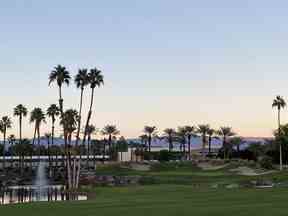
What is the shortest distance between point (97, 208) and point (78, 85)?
221 feet

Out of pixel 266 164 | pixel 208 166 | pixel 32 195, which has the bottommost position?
pixel 32 195

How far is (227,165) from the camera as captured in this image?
171 meters

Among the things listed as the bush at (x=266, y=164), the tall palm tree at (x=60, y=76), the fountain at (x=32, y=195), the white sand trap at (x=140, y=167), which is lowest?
the fountain at (x=32, y=195)

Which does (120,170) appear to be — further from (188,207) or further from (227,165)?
(188,207)

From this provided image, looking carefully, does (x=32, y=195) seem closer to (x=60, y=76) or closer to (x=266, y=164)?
(x=60, y=76)

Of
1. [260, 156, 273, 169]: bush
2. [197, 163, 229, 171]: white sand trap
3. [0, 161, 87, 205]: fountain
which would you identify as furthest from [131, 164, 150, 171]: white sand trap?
[0, 161, 87, 205]: fountain

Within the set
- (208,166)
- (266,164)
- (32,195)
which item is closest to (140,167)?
(208,166)

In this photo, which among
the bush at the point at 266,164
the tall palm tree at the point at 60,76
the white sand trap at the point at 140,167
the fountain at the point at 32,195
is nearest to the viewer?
the fountain at the point at 32,195

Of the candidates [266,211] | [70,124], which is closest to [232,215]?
[266,211]

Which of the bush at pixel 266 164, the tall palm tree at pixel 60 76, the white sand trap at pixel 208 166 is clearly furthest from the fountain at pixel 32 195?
the white sand trap at pixel 208 166

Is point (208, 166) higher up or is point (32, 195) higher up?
point (208, 166)

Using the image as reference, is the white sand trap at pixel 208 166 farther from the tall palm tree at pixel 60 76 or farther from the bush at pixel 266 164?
the tall palm tree at pixel 60 76

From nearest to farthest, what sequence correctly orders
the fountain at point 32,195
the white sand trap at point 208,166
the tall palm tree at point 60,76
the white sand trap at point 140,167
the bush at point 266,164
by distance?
the fountain at point 32,195 → the tall palm tree at point 60,76 → the bush at point 266,164 → the white sand trap at point 208,166 → the white sand trap at point 140,167

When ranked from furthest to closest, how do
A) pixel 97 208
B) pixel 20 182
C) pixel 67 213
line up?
pixel 20 182
pixel 97 208
pixel 67 213
